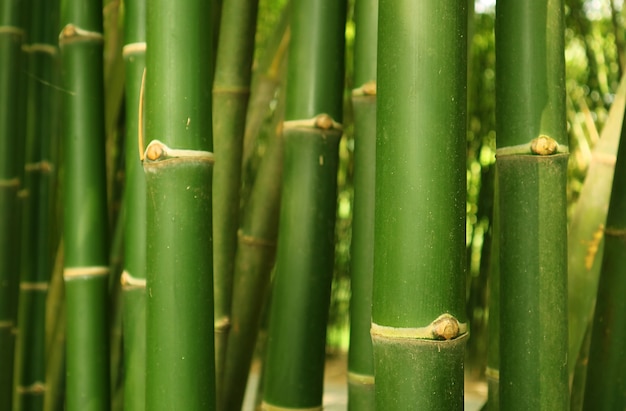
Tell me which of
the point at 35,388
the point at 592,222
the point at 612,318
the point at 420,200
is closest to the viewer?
the point at 420,200

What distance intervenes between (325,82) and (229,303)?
0.20 m

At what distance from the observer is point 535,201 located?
19.3 inches

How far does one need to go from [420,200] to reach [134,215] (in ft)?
0.86

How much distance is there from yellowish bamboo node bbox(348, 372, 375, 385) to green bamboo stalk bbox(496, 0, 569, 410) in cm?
12

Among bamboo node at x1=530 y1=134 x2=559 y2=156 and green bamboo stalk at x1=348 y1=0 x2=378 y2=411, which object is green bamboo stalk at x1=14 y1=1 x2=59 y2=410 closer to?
green bamboo stalk at x1=348 y1=0 x2=378 y2=411

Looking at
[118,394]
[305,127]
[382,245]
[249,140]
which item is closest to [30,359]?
[118,394]

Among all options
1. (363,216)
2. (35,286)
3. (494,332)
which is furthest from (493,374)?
(35,286)

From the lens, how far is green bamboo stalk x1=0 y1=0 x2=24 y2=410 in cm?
74

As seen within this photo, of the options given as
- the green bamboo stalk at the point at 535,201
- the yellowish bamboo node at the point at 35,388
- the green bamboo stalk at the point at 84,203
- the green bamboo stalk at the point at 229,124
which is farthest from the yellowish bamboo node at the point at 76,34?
the yellowish bamboo node at the point at 35,388

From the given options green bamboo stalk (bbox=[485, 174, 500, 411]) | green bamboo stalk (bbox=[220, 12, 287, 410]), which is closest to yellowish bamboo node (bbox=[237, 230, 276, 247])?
green bamboo stalk (bbox=[220, 12, 287, 410])

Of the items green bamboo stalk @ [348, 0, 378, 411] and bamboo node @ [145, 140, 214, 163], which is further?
green bamboo stalk @ [348, 0, 378, 411]

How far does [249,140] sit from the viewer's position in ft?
2.67

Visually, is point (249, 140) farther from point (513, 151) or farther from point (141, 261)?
point (513, 151)

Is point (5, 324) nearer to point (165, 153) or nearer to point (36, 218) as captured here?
point (36, 218)
